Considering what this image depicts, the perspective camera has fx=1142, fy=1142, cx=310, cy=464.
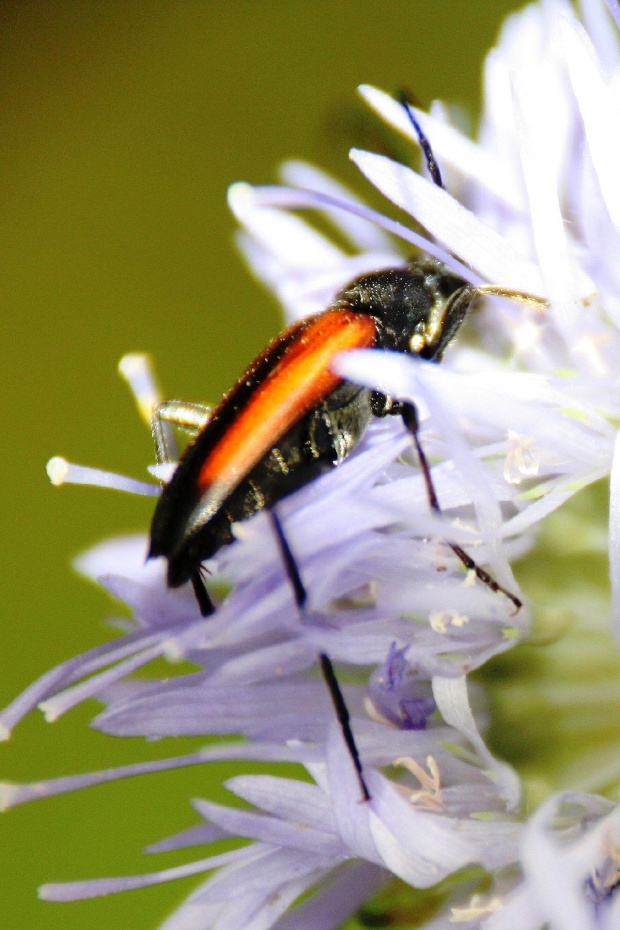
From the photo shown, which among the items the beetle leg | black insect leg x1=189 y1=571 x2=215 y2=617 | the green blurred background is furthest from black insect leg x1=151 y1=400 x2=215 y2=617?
the green blurred background

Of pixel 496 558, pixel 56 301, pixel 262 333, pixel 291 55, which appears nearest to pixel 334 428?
pixel 496 558

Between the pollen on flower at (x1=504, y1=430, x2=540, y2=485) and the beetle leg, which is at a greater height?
the beetle leg

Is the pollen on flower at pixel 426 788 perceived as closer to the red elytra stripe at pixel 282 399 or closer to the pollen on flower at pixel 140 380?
the red elytra stripe at pixel 282 399

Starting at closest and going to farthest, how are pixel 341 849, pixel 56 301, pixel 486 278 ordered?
pixel 341 849, pixel 486 278, pixel 56 301

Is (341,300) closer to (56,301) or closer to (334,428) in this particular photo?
(334,428)

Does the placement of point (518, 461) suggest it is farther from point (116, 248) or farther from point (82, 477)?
point (116, 248)

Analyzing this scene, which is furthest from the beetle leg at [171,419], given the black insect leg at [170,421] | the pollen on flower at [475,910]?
the pollen on flower at [475,910]

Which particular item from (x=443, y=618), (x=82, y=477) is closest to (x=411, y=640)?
(x=443, y=618)

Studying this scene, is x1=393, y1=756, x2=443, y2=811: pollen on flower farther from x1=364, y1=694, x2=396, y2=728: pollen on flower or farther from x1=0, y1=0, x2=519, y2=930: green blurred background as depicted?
x1=0, y1=0, x2=519, y2=930: green blurred background
